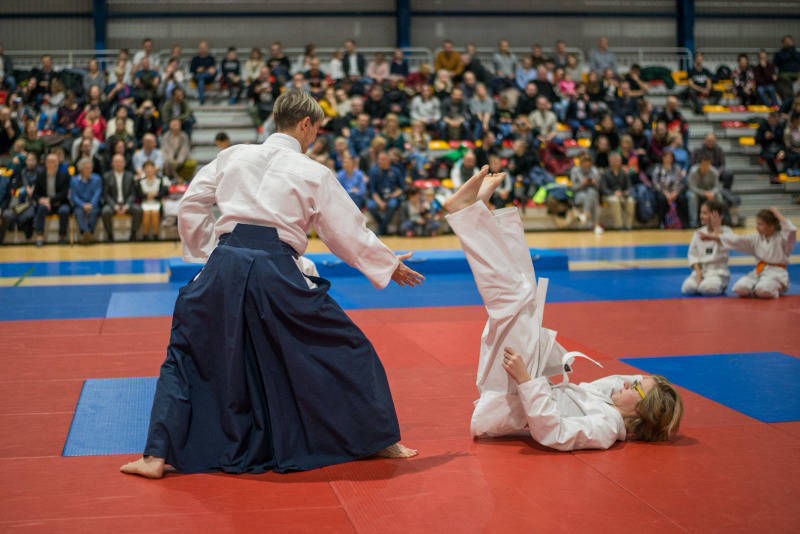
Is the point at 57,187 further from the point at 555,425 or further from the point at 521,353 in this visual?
the point at 555,425

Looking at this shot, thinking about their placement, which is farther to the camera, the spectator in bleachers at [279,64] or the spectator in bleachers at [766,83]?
the spectator in bleachers at [766,83]

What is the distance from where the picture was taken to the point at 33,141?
14844mm

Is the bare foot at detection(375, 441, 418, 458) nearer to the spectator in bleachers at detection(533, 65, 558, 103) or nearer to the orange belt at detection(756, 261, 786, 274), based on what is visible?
the orange belt at detection(756, 261, 786, 274)

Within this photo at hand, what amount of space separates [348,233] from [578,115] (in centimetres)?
1449

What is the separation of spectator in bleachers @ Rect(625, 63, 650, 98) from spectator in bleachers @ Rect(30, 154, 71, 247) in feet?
36.5

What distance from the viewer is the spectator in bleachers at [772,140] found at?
1795 cm

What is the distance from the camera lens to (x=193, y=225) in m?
4.23

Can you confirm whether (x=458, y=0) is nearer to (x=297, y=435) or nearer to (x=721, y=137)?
(x=721, y=137)

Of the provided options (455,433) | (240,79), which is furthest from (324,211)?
(240,79)

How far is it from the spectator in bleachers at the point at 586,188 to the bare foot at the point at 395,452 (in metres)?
11.7

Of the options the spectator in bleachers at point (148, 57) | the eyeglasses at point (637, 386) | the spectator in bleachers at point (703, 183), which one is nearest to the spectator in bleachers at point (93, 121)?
the spectator in bleachers at point (148, 57)

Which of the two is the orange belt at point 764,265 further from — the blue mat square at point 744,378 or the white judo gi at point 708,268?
the blue mat square at point 744,378

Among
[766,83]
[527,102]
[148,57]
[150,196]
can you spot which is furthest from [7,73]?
[766,83]

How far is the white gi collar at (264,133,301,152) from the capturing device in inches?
161
